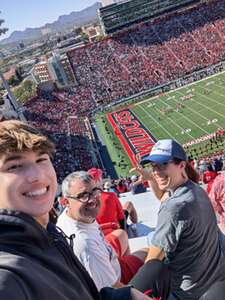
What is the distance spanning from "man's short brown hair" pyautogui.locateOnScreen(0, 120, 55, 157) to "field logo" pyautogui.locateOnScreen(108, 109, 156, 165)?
71.2 feet

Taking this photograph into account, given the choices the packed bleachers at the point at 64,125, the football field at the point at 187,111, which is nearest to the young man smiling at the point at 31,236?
the packed bleachers at the point at 64,125

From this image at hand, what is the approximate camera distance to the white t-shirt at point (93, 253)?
284cm

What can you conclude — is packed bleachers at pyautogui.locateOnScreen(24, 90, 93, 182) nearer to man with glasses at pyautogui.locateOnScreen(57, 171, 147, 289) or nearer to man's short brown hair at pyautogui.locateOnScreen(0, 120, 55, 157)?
man with glasses at pyautogui.locateOnScreen(57, 171, 147, 289)

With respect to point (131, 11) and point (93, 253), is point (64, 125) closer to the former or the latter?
point (93, 253)

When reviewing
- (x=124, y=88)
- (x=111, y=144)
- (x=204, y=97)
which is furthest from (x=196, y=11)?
(x=111, y=144)

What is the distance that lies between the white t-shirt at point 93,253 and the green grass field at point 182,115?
64.8 ft

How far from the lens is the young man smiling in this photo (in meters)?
1.28

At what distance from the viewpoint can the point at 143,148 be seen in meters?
26.7

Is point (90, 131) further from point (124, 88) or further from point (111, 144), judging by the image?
point (124, 88)

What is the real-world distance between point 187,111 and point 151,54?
68.2ft

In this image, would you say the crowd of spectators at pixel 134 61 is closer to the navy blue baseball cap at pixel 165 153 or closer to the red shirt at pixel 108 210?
the red shirt at pixel 108 210

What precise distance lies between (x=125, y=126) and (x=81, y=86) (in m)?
16.8

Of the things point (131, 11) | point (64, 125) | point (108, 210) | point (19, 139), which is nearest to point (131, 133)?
point (64, 125)

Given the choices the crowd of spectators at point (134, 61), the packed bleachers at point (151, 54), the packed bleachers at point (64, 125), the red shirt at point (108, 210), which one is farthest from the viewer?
the packed bleachers at point (151, 54)
